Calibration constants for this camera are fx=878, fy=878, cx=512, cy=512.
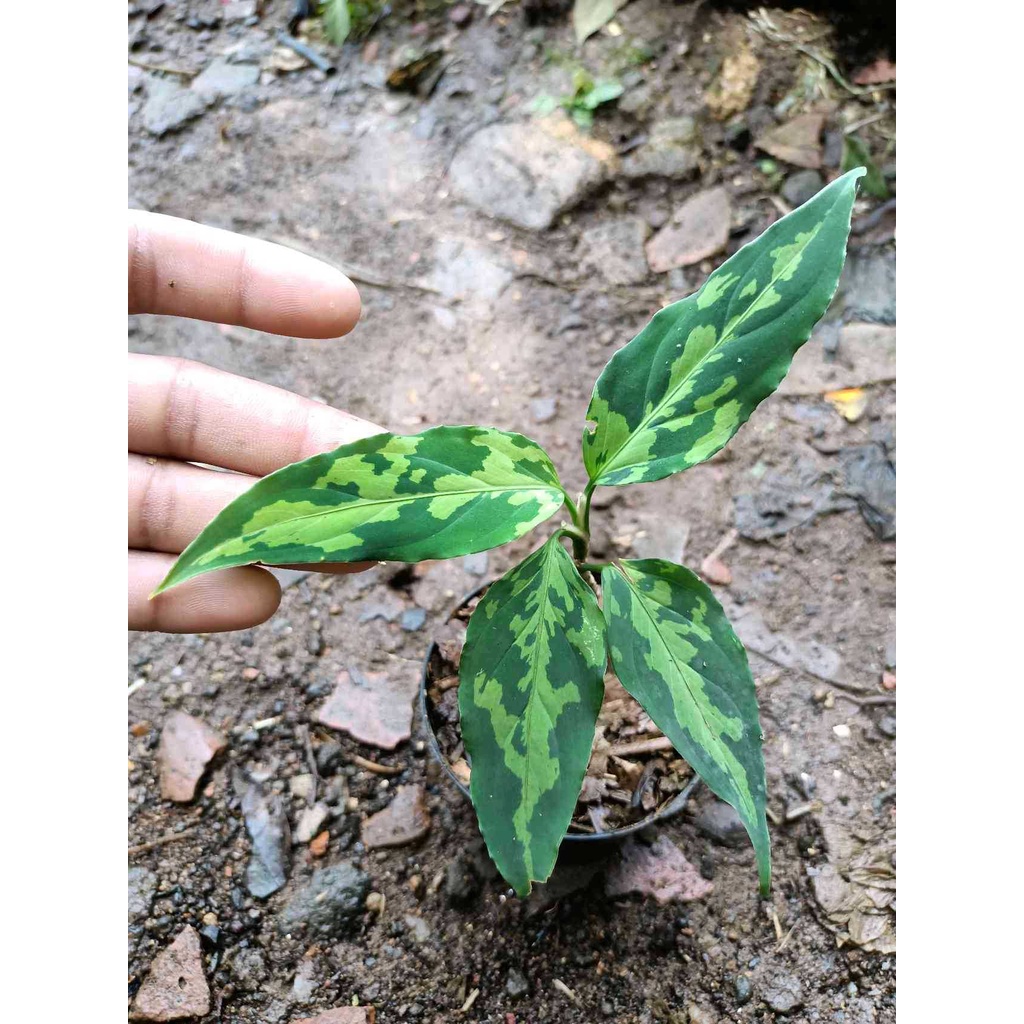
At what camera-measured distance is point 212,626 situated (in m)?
1.18

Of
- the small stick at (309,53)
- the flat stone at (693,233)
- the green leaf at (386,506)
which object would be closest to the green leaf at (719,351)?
the green leaf at (386,506)

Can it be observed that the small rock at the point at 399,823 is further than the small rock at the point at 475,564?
No

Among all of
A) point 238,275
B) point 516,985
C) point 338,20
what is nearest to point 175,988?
point 516,985

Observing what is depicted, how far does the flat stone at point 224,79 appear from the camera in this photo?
208 centimetres

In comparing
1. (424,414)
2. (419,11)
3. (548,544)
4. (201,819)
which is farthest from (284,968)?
(419,11)

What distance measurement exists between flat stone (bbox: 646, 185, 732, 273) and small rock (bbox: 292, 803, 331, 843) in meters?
1.24

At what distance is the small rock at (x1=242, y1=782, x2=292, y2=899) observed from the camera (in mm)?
1275

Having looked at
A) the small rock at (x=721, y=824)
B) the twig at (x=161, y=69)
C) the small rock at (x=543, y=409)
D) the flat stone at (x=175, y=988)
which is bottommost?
the flat stone at (x=175, y=988)

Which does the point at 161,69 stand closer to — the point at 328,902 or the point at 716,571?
the point at 716,571

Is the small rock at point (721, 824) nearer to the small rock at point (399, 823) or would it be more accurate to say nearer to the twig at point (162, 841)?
the small rock at point (399, 823)

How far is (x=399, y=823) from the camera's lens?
1.33m

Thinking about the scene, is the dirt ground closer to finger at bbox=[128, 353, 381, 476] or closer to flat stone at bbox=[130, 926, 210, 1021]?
flat stone at bbox=[130, 926, 210, 1021]

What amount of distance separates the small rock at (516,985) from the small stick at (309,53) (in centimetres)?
196

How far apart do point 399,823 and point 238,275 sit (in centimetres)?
85
